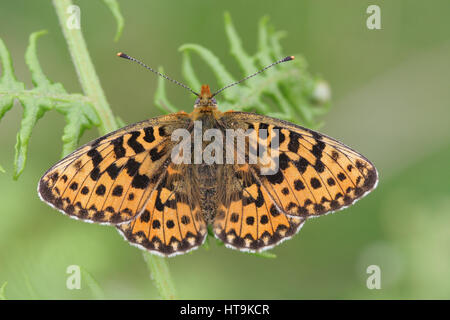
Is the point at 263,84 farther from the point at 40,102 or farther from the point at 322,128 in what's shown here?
the point at 322,128

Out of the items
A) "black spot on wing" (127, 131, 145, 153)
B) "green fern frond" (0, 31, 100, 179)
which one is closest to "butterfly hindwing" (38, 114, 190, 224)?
"black spot on wing" (127, 131, 145, 153)

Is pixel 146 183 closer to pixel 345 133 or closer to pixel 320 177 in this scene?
pixel 320 177

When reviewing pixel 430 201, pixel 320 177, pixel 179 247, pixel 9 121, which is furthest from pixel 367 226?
pixel 9 121

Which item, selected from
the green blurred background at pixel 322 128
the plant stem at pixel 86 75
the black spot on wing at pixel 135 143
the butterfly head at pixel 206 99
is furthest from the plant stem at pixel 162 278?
the green blurred background at pixel 322 128

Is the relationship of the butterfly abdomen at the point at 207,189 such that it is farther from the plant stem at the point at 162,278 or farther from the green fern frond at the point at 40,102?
the green fern frond at the point at 40,102

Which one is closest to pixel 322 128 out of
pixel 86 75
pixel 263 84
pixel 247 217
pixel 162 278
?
pixel 263 84

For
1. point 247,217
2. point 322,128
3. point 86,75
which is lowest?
point 247,217
